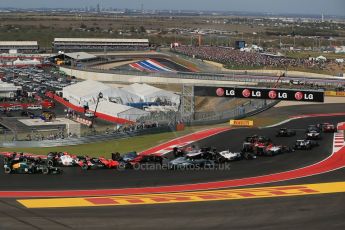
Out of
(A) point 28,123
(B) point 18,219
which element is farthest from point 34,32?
(B) point 18,219

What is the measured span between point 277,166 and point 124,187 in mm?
9638

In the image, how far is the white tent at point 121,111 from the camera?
54922 mm

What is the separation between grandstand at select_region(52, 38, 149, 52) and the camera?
148 metres

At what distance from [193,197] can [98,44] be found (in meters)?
131

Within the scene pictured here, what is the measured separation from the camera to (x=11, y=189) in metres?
25.8

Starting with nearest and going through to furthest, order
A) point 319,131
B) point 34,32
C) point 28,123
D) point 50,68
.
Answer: point 319,131
point 28,123
point 50,68
point 34,32

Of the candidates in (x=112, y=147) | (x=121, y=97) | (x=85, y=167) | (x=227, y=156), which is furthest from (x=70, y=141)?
(x=121, y=97)

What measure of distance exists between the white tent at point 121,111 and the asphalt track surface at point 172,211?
24576mm

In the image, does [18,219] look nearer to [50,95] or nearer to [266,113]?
[266,113]

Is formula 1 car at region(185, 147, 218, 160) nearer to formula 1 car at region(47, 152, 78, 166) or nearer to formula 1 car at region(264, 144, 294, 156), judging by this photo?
formula 1 car at region(264, 144, 294, 156)

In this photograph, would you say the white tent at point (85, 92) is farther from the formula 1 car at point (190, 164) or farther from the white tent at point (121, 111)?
the formula 1 car at point (190, 164)

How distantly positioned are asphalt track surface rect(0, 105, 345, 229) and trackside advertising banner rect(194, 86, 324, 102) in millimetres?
16891

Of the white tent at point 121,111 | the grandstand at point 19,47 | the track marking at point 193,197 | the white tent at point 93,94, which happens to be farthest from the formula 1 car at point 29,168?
the grandstand at point 19,47

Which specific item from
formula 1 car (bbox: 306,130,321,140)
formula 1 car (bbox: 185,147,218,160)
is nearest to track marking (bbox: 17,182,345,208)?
formula 1 car (bbox: 185,147,218,160)
